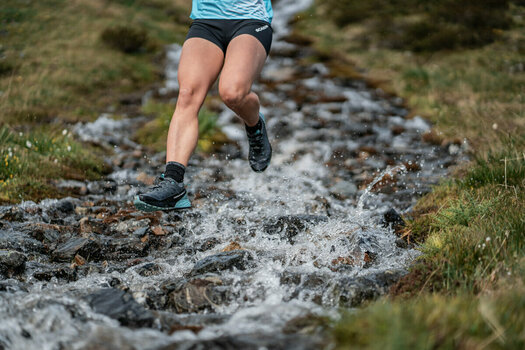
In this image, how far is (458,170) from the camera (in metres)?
5.62

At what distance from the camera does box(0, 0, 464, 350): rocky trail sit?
2.42m

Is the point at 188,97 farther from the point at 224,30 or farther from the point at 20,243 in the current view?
the point at 20,243

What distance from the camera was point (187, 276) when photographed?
11.1 feet

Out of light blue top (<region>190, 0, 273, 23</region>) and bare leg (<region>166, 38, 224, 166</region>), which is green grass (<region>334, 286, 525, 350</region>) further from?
light blue top (<region>190, 0, 273, 23</region>)

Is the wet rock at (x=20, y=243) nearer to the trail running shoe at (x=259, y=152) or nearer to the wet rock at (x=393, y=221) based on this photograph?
the trail running shoe at (x=259, y=152)

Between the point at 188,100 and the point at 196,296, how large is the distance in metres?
1.76

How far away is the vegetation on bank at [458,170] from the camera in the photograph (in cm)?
192

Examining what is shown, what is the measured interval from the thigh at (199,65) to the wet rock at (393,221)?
6.68ft

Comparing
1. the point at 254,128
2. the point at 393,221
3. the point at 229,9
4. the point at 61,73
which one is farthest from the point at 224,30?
the point at 61,73

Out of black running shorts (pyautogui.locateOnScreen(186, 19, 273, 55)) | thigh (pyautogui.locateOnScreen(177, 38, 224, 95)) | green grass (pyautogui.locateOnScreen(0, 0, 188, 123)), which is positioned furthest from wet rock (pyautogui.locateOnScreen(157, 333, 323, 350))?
green grass (pyautogui.locateOnScreen(0, 0, 188, 123))

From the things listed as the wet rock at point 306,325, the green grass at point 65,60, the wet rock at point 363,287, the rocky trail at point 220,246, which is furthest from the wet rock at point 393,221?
the green grass at point 65,60

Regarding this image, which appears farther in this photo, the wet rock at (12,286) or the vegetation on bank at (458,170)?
the wet rock at (12,286)

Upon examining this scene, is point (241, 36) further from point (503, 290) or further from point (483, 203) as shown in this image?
point (503, 290)

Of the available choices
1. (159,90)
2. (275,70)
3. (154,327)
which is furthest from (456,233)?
(275,70)
